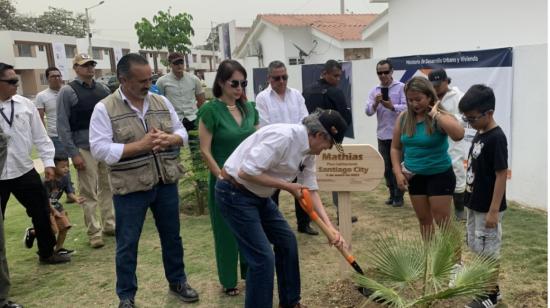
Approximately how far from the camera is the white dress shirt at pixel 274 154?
2414 mm

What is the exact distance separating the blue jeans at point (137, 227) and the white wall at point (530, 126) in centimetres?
413

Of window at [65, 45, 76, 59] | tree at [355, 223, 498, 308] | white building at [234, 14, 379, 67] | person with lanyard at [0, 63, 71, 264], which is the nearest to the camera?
tree at [355, 223, 498, 308]

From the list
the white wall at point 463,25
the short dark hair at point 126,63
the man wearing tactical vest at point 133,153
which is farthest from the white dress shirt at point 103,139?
the white wall at point 463,25

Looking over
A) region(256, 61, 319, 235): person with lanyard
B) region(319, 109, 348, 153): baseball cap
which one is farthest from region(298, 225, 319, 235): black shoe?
region(319, 109, 348, 153): baseball cap

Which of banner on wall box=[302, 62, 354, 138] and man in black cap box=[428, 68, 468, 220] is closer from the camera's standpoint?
man in black cap box=[428, 68, 468, 220]

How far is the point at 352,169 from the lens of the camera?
A: 11.3 feet

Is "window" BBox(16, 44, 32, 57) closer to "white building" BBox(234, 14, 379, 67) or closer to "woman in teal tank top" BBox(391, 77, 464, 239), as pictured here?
"white building" BBox(234, 14, 379, 67)

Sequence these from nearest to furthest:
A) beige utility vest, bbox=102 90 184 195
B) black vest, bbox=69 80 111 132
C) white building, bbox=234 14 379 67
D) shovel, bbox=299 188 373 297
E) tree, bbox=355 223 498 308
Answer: tree, bbox=355 223 498 308 → shovel, bbox=299 188 373 297 → beige utility vest, bbox=102 90 184 195 → black vest, bbox=69 80 111 132 → white building, bbox=234 14 379 67

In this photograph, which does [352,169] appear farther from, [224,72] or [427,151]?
[224,72]

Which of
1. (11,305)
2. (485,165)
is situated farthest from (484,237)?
(11,305)

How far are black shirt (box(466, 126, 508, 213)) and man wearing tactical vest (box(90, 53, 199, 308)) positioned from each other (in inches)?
78.1

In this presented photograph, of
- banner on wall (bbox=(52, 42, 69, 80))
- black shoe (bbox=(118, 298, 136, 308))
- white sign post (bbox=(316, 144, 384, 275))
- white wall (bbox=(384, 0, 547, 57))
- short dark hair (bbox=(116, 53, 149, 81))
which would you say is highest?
banner on wall (bbox=(52, 42, 69, 80))

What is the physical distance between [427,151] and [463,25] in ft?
18.8

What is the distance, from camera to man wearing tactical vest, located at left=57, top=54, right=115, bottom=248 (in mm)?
4430
